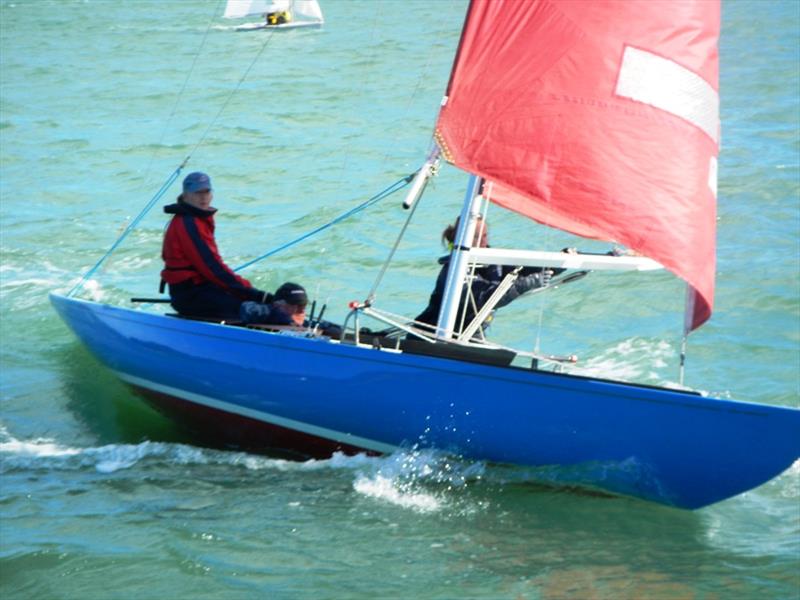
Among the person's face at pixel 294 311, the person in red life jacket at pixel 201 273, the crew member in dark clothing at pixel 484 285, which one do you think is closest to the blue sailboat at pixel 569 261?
the crew member in dark clothing at pixel 484 285

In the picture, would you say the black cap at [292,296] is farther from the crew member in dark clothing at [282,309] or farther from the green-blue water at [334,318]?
the green-blue water at [334,318]

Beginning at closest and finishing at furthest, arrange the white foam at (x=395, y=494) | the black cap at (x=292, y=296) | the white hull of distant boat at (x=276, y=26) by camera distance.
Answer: the white foam at (x=395, y=494)
the black cap at (x=292, y=296)
the white hull of distant boat at (x=276, y=26)

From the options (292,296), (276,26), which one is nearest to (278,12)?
(276,26)

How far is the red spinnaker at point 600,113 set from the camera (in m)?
6.11

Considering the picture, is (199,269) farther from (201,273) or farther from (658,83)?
(658,83)

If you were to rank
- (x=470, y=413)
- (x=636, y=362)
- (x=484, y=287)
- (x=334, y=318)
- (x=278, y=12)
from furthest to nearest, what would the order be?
(x=278, y=12)
(x=334, y=318)
(x=636, y=362)
(x=484, y=287)
(x=470, y=413)

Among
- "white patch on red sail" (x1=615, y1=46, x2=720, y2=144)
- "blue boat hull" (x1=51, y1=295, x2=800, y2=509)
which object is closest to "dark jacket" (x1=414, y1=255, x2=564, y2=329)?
"blue boat hull" (x1=51, y1=295, x2=800, y2=509)

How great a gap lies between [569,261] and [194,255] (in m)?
2.12

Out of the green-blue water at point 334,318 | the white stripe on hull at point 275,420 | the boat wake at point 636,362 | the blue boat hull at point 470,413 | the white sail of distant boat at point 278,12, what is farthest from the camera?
the white sail of distant boat at point 278,12

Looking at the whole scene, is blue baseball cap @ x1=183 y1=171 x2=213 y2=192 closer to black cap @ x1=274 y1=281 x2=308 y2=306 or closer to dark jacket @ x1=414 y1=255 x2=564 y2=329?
black cap @ x1=274 y1=281 x2=308 y2=306

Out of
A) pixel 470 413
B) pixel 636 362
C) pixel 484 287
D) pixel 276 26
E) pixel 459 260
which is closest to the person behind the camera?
pixel 470 413

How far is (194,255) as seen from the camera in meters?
7.25

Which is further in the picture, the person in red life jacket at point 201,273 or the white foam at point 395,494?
the person in red life jacket at point 201,273

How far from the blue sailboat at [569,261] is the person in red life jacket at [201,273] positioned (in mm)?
593
